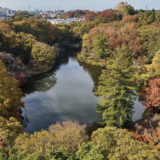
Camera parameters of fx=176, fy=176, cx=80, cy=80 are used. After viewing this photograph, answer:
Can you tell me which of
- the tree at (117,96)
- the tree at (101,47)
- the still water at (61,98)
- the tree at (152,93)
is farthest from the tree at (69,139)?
the tree at (101,47)

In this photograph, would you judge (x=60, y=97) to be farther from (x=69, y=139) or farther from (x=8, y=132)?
(x=69, y=139)

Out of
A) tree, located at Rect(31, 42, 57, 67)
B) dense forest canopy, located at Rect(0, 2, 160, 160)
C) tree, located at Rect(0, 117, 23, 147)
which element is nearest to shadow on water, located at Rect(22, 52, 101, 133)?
dense forest canopy, located at Rect(0, 2, 160, 160)

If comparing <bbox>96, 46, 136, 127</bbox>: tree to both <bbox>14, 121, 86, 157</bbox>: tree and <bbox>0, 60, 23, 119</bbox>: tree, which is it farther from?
<bbox>0, 60, 23, 119</bbox>: tree

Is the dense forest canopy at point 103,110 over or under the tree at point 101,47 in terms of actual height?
under

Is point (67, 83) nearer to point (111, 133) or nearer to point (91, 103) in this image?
point (91, 103)

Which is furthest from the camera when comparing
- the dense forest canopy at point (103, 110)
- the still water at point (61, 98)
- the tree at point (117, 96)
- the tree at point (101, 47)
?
the tree at point (101, 47)

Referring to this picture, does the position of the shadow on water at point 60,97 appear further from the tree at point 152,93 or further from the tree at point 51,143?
the tree at point 51,143

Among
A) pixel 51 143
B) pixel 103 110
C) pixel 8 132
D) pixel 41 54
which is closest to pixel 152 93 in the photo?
pixel 103 110

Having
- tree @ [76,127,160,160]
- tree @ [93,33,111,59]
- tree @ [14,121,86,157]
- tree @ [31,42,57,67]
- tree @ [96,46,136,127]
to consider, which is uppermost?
tree @ [93,33,111,59]

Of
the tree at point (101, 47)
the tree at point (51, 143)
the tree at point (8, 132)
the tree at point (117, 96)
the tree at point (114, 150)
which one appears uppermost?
the tree at point (101, 47)
